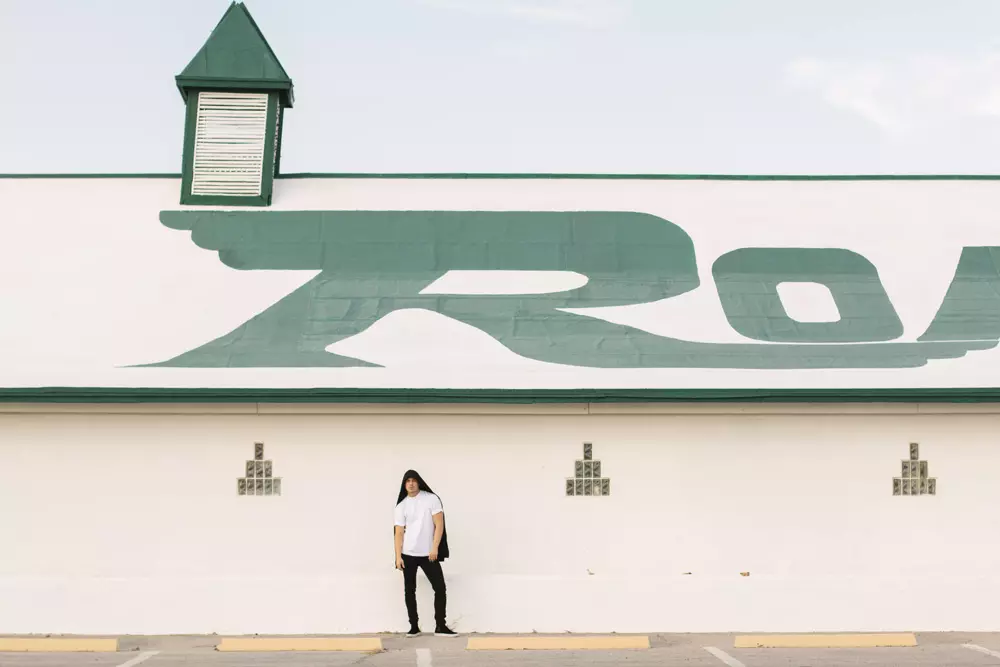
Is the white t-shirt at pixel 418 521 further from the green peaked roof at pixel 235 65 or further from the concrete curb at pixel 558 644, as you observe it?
the green peaked roof at pixel 235 65

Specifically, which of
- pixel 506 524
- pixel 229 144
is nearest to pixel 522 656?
pixel 506 524

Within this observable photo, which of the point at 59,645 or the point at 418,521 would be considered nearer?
the point at 59,645

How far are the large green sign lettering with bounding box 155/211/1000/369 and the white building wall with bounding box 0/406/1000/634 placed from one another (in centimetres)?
88

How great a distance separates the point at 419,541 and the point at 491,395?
1956mm

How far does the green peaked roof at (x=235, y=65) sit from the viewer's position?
59.5ft

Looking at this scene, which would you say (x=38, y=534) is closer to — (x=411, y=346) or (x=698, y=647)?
(x=411, y=346)

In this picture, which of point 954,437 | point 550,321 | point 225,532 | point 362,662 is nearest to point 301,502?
point 225,532

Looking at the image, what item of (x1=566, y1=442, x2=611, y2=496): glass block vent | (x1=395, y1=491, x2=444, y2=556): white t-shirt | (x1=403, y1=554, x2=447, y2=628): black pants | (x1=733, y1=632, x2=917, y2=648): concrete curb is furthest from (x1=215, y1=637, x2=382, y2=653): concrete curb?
(x1=733, y1=632, x2=917, y2=648): concrete curb

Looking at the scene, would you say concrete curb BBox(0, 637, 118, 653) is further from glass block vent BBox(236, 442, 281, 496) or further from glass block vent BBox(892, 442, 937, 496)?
glass block vent BBox(892, 442, 937, 496)

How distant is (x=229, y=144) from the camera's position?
17812mm

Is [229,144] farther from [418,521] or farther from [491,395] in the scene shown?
[418,521]

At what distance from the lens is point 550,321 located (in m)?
14.5

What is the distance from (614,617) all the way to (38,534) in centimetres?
709

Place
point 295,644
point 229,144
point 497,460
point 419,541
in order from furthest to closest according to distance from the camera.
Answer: point 229,144 → point 497,460 → point 419,541 → point 295,644
